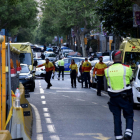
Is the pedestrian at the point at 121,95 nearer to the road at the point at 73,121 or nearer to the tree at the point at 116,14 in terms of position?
the road at the point at 73,121

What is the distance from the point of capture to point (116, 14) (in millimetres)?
23547

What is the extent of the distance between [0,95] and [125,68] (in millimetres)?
2337

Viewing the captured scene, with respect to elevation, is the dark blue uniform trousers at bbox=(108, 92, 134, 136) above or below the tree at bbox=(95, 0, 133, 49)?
below

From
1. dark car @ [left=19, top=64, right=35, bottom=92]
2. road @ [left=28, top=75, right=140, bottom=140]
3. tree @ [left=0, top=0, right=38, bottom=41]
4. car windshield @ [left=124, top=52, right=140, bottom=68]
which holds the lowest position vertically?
road @ [left=28, top=75, right=140, bottom=140]

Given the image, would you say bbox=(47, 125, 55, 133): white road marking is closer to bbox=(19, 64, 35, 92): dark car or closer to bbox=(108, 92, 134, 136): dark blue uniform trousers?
bbox=(108, 92, 134, 136): dark blue uniform trousers

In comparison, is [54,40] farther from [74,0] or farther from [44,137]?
[44,137]

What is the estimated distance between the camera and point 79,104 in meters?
14.8

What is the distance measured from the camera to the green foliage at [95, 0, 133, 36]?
904 inches

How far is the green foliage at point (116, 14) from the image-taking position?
22969 mm

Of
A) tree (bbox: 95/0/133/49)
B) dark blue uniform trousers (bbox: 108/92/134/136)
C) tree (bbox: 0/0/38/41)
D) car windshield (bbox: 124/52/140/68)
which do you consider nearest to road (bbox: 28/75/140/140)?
dark blue uniform trousers (bbox: 108/92/134/136)

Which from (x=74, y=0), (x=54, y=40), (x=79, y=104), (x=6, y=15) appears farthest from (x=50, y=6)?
(x=54, y=40)

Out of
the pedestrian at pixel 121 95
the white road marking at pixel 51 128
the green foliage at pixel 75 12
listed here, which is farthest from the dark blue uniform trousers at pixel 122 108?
the green foliage at pixel 75 12

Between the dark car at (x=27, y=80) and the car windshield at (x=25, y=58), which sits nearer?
the dark car at (x=27, y=80)

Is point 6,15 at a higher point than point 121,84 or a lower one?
higher
